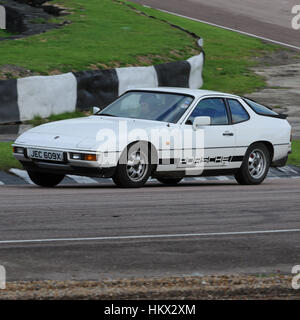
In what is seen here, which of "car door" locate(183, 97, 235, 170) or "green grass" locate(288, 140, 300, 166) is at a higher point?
"car door" locate(183, 97, 235, 170)

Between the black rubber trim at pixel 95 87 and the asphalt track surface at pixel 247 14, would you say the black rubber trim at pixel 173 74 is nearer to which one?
the black rubber trim at pixel 95 87

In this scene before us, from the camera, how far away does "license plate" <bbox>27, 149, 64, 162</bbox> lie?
1072 cm

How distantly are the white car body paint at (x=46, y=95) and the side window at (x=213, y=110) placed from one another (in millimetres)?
4728

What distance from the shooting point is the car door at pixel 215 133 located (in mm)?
12016

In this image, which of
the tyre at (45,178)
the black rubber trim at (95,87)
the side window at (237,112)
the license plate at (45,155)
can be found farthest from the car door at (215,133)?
the black rubber trim at (95,87)

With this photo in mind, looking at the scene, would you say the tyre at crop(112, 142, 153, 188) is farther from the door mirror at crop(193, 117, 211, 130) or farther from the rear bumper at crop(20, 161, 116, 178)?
the door mirror at crop(193, 117, 211, 130)

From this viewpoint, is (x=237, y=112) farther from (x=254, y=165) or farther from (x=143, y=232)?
(x=143, y=232)

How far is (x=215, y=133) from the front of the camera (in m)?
12.2

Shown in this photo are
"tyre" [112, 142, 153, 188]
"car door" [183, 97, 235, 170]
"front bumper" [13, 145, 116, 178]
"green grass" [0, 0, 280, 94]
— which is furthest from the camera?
"green grass" [0, 0, 280, 94]

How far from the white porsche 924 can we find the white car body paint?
405 cm
